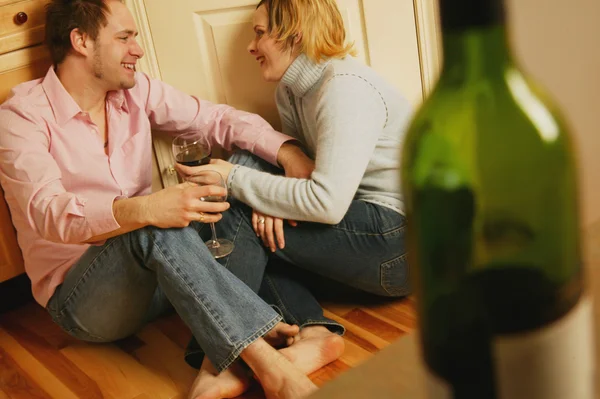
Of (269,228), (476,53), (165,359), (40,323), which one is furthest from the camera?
(40,323)

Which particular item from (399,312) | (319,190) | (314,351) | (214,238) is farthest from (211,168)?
(399,312)

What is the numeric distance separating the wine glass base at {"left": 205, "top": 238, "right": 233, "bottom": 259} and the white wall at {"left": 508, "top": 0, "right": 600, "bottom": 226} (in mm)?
901

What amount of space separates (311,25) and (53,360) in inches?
42.5

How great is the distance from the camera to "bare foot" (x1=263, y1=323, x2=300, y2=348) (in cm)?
169

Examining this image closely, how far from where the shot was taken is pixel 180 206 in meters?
1.53

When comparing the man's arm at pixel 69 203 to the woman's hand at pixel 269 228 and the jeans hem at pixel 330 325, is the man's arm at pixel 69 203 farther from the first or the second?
the jeans hem at pixel 330 325

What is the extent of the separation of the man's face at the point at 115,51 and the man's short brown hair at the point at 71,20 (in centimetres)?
2

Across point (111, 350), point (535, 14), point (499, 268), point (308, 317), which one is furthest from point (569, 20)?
point (111, 350)

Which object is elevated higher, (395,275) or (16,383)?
(395,275)

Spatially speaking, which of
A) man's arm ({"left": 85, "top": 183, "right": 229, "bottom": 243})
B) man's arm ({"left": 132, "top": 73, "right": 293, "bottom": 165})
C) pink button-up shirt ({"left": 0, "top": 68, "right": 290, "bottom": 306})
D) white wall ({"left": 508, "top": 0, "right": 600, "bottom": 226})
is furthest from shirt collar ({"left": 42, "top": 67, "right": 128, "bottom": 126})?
A: white wall ({"left": 508, "top": 0, "right": 600, "bottom": 226})

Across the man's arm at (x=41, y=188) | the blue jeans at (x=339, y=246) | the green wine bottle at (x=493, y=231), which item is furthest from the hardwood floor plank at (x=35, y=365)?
the green wine bottle at (x=493, y=231)

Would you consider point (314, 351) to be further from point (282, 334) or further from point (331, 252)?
point (331, 252)

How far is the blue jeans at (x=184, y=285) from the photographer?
151cm

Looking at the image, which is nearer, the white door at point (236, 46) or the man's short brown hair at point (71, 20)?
the man's short brown hair at point (71, 20)
